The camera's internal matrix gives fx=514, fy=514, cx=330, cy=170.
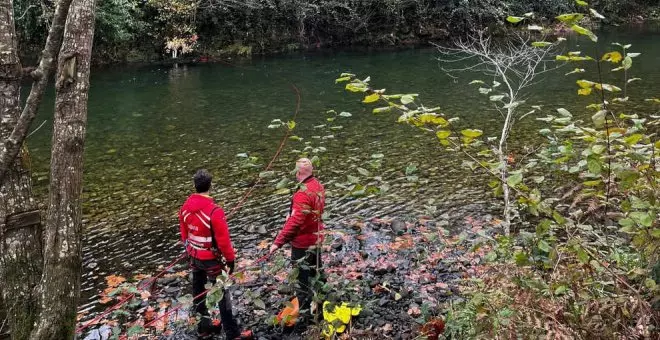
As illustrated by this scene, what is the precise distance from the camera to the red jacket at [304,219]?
5426 mm

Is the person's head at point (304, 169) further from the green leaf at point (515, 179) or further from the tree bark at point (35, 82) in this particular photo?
the tree bark at point (35, 82)

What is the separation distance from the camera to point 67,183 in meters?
3.19

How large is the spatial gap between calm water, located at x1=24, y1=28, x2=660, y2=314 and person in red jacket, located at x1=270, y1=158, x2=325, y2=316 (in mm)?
1218

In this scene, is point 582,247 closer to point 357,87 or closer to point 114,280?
point 357,87

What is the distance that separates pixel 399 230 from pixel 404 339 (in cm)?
357

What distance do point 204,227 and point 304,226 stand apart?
1.13m

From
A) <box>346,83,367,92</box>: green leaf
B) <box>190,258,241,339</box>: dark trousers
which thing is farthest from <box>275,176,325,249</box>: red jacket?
<box>346,83,367,92</box>: green leaf

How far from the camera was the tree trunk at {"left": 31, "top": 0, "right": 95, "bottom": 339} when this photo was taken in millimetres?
3066

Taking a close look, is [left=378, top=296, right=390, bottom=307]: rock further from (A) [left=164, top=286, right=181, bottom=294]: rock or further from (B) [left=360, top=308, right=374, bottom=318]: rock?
(A) [left=164, top=286, right=181, bottom=294]: rock

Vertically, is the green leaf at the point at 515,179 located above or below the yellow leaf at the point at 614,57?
below

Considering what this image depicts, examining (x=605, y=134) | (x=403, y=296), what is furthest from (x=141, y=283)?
(x=605, y=134)

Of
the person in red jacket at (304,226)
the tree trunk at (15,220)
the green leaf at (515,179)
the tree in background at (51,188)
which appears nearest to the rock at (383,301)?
the person in red jacket at (304,226)

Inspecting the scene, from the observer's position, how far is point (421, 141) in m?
15.0

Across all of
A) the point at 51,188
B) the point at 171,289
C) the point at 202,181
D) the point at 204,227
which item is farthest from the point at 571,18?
the point at 171,289
